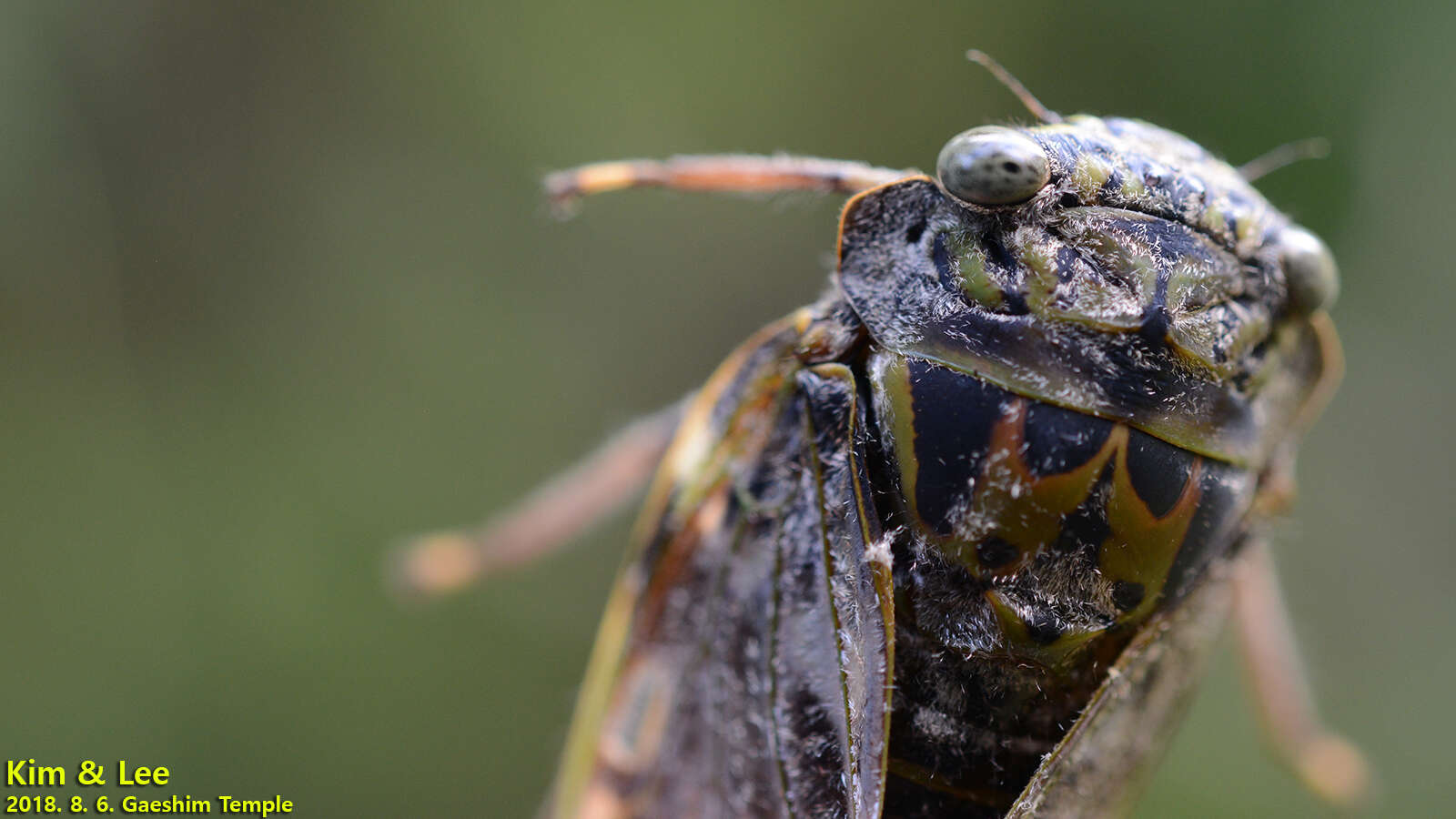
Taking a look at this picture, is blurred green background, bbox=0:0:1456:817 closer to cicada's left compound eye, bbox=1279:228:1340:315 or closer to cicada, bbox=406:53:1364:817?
cicada, bbox=406:53:1364:817

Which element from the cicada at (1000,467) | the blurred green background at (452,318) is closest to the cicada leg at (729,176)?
the cicada at (1000,467)

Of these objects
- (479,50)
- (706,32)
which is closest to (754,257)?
(706,32)

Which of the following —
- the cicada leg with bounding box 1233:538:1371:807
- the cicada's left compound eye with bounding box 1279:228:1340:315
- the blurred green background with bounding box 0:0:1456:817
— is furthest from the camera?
the blurred green background with bounding box 0:0:1456:817

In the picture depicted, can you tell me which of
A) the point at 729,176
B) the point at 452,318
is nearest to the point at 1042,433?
the point at 729,176

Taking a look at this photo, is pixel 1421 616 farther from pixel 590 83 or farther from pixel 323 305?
pixel 323 305

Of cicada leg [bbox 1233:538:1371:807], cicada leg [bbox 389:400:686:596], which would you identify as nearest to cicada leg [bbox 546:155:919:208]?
cicada leg [bbox 389:400:686:596]

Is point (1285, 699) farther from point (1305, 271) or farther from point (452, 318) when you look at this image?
point (452, 318)

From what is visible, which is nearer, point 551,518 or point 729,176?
point 729,176
